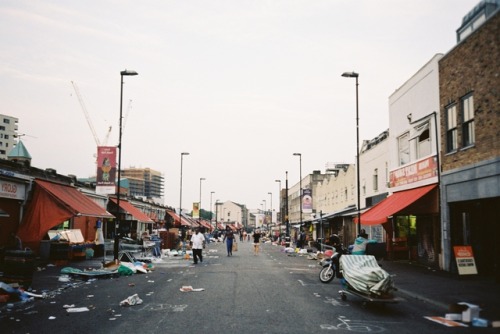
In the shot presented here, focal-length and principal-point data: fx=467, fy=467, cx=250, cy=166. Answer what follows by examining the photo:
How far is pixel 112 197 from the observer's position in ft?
133

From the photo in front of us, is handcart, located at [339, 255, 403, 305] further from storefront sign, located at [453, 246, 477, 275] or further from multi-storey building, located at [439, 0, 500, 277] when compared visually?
storefront sign, located at [453, 246, 477, 275]

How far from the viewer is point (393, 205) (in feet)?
73.5

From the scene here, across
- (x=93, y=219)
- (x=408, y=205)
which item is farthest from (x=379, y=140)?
(x=93, y=219)

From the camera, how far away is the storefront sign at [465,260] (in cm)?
1709

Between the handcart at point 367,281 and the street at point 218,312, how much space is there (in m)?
0.31

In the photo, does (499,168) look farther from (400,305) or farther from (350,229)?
(350,229)

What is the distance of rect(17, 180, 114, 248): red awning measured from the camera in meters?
22.1

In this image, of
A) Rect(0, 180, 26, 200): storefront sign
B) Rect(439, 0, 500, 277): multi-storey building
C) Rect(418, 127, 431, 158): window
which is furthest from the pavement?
Rect(418, 127, 431, 158): window

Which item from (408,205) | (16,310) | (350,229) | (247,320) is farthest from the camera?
(350,229)

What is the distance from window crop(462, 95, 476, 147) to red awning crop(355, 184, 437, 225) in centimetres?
320

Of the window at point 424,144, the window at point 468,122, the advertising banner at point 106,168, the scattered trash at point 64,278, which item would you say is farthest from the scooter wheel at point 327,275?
the advertising banner at point 106,168

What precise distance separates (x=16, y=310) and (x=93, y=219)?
25.8 metres

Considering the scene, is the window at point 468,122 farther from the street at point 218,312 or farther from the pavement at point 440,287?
the street at point 218,312

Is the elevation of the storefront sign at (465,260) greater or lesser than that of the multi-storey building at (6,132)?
lesser
